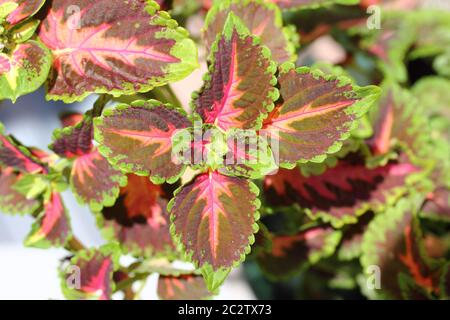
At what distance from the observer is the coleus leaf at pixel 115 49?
747mm

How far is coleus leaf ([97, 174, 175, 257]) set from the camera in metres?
0.96

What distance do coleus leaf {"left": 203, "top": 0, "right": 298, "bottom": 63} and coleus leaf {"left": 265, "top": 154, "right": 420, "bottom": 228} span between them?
0.77 feet

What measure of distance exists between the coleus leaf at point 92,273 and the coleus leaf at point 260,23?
0.39 m

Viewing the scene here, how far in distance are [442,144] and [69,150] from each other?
2.51 ft

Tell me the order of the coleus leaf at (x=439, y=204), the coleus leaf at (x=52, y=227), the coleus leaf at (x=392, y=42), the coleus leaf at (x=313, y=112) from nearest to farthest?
1. the coleus leaf at (x=313, y=112)
2. the coleus leaf at (x=52, y=227)
3. the coleus leaf at (x=439, y=204)
4. the coleus leaf at (x=392, y=42)

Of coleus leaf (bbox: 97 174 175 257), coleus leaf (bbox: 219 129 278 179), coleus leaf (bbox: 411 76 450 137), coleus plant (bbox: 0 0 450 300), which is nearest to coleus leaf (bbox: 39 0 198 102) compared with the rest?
coleus plant (bbox: 0 0 450 300)

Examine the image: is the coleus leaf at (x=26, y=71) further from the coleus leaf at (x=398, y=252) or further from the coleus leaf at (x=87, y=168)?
the coleus leaf at (x=398, y=252)

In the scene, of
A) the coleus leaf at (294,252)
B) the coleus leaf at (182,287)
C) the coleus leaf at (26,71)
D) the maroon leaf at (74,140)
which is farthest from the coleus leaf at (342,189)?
the coleus leaf at (26,71)

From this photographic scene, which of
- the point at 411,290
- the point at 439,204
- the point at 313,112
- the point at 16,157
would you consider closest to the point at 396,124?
the point at 439,204

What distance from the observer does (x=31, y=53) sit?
78 cm

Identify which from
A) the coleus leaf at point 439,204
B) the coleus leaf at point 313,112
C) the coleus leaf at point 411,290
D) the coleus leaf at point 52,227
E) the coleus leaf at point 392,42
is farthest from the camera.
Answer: the coleus leaf at point 392,42

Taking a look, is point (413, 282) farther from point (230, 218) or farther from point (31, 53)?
point (31, 53)

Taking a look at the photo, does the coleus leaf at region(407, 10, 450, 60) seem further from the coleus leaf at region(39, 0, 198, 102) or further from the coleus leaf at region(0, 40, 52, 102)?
the coleus leaf at region(0, 40, 52, 102)

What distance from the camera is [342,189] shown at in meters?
1.03
